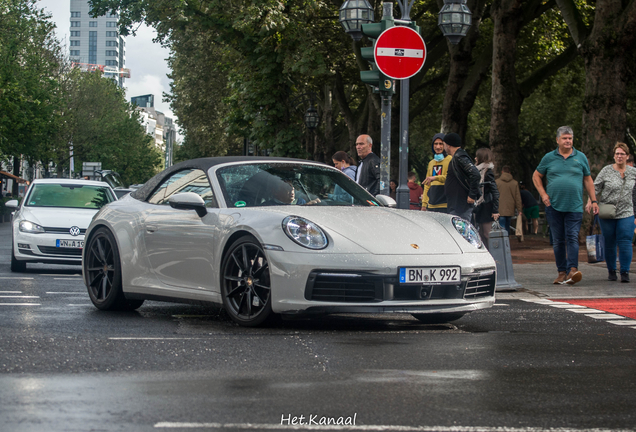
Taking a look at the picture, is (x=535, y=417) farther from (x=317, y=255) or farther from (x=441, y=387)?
(x=317, y=255)

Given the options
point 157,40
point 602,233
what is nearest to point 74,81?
point 157,40

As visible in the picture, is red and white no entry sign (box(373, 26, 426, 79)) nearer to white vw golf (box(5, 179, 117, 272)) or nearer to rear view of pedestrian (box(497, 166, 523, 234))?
white vw golf (box(5, 179, 117, 272))

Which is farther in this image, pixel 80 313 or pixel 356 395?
pixel 80 313

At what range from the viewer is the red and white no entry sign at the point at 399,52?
41.0ft

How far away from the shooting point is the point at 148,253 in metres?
8.17

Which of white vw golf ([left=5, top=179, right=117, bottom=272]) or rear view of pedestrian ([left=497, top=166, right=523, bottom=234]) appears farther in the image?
rear view of pedestrian ([left=497, top=166, right=523, bottom=234])

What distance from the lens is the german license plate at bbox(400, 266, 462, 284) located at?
6.89m

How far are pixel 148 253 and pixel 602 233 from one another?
6.69 metres

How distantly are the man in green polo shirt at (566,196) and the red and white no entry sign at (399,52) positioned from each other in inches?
81.3

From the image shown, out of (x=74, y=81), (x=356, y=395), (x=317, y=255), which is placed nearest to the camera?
(x=356, y=395)

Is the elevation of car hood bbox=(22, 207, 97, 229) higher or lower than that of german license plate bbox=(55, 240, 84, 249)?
higher

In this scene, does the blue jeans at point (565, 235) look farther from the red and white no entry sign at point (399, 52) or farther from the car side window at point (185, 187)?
the car side window at point (185, 187)

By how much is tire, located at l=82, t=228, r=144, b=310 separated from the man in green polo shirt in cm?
532

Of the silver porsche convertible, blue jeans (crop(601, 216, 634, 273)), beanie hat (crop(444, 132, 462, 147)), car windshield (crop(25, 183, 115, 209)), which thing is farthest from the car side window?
car windshield (crop(25, 183, 115, 209))
